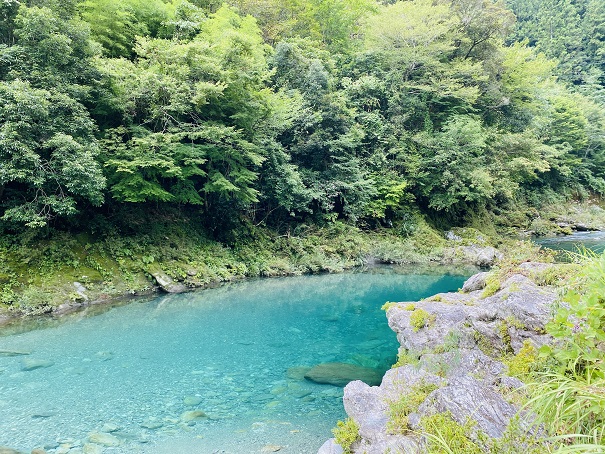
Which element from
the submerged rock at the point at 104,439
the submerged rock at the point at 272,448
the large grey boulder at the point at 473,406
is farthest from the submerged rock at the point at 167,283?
the large grey boulder at the point at 473,406

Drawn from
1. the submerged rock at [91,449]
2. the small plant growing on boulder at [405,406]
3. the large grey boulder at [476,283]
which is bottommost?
→ the submerged rock at [91,449]

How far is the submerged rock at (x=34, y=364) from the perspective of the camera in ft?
22.0

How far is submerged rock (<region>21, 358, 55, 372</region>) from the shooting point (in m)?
6.69

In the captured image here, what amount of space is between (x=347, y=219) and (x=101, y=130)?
11938 millimetres

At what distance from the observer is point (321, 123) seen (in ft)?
61.1

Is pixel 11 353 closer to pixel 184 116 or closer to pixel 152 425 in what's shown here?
pixel 152 425

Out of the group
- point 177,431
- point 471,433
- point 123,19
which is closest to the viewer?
point 471,433

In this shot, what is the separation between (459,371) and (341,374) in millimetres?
3033

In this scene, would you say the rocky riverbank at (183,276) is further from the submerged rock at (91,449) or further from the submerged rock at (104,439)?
the submerged rock at (91,449)

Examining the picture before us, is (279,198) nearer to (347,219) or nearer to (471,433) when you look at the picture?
(347,219)

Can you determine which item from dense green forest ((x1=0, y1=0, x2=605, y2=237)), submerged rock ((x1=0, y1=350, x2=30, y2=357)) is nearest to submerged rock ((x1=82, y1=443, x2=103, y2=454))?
submerged rock ((x1=0, y1=350, x2=30, y2=357))

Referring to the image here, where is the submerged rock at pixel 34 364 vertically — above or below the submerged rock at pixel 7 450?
below

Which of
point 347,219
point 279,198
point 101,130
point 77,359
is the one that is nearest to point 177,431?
point 77,359

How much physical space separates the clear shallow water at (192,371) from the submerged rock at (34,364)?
0.10 metres
